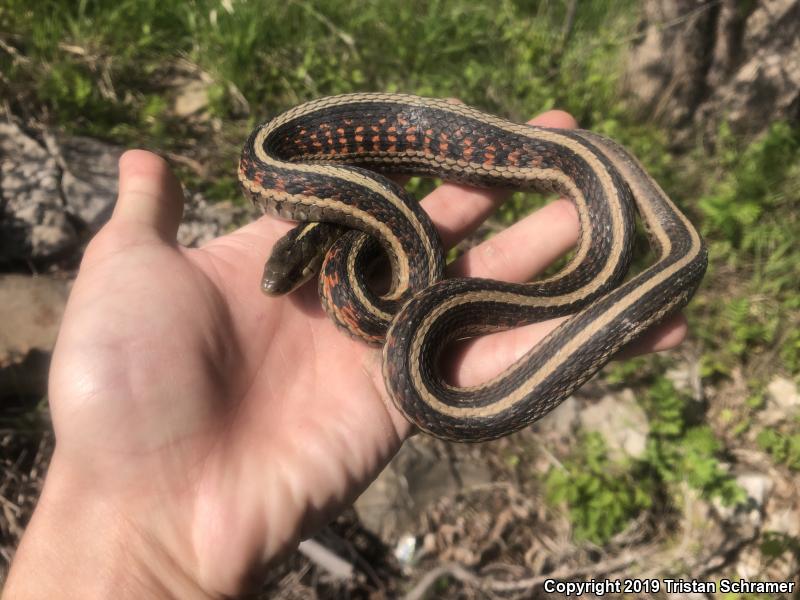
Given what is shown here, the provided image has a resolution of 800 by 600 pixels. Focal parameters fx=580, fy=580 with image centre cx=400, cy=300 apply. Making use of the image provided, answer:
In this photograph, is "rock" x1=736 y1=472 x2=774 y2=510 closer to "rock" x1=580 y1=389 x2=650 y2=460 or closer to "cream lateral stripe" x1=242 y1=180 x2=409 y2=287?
"rock" x1=580 y1=389 x2=650 y2=460

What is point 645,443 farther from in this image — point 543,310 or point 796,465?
point 543,310

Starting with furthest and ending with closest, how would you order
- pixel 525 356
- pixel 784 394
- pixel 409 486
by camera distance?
pixel 784 394 → pixel 409 486 → pixel 525 356

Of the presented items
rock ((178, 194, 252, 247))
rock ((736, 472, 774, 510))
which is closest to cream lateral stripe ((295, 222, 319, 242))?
rock ((178, 194, 252, 247))

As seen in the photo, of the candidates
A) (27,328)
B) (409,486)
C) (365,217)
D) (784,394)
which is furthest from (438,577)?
(27,328)

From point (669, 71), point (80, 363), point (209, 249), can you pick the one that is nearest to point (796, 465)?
point (669, 71)

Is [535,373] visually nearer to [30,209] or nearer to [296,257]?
[296,257]
